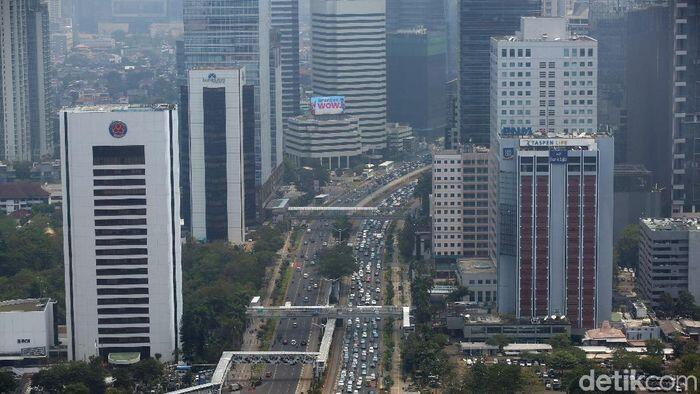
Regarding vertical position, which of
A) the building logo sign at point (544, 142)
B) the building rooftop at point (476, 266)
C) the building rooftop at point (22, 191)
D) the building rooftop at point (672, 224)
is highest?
the building logo sign at point (544, 142)

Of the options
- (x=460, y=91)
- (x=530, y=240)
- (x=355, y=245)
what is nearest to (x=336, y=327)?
(x=530, y=240)

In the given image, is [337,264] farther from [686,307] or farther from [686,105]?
[686,105]

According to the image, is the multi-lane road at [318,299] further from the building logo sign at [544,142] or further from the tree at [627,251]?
the tree at [627,251]

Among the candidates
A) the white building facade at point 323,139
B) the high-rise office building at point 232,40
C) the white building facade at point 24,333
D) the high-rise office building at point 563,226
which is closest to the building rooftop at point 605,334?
the high-rise office building at point 563,226

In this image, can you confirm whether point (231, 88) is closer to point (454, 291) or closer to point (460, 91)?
point (460, 91)

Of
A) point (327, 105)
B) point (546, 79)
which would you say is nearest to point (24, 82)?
point (327, 105)

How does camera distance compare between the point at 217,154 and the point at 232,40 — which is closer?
the point at 217,154
